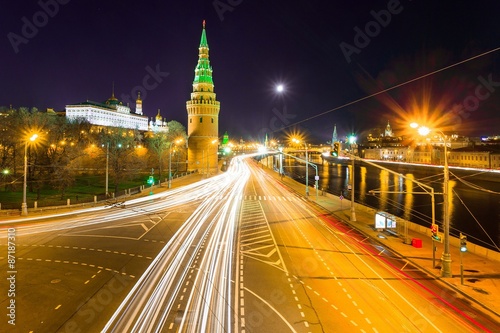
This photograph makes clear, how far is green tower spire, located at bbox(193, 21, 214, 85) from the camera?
A: 81.1 metres

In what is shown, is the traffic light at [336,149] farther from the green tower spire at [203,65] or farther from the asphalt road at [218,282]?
the green tower spire at [203,65]

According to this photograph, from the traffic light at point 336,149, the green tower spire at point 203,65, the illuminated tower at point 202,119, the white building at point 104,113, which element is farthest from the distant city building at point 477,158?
the white building at point 104,113

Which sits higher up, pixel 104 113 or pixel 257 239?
pixel 104 113

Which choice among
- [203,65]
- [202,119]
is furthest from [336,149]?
[203,65]

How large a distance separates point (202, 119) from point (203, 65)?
12582mm

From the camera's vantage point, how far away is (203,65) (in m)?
81.2

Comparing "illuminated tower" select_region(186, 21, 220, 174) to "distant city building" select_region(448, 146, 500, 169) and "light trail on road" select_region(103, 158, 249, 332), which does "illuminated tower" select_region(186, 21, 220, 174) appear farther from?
"distant city building" select_region(448, 146, 500, 169)

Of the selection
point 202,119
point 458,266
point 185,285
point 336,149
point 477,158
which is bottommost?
point 458,266

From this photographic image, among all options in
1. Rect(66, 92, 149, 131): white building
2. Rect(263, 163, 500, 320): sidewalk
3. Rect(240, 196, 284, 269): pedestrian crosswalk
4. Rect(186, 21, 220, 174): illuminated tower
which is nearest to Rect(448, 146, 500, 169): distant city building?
Rect(186, 21, 220, 174): illuminated tower

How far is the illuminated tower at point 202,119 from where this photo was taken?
3162 inches

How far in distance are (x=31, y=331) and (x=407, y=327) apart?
1228cm

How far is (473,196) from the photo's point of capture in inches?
2539

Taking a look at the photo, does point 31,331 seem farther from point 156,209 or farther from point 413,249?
point 156,209

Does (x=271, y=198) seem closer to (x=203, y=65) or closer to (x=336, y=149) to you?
(x=336, y=149)
